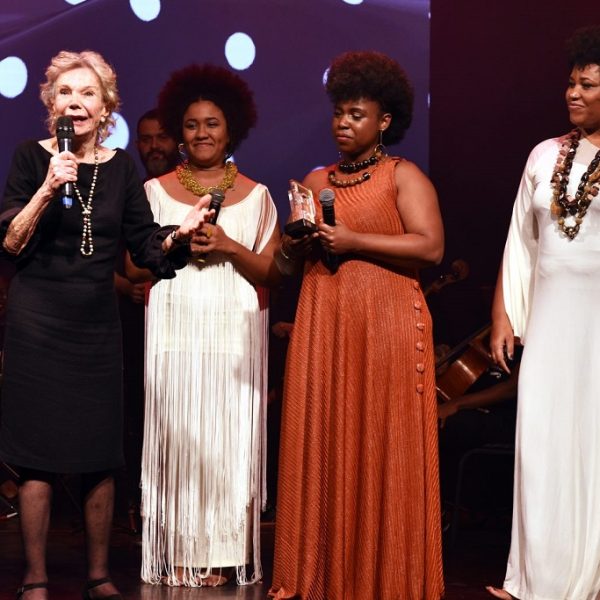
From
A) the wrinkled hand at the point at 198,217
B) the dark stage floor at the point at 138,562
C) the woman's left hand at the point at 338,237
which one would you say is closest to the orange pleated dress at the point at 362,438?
the woman's left hand at the point at 338,237

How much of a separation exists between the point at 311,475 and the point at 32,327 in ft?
3.68

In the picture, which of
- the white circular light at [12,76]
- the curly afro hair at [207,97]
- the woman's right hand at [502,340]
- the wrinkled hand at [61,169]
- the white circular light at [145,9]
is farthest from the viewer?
the white circular light at [145,9]

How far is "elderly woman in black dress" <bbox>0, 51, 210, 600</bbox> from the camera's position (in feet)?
13.8

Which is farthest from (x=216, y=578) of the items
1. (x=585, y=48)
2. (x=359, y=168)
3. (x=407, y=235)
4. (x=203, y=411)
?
(x=585, y=48)

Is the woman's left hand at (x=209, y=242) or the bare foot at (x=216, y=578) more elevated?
the woman's left hand at (x=209, y=242)

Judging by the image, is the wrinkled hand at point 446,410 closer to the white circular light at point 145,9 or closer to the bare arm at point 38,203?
the white circular light at point 145,9

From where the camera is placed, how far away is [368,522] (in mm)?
4371

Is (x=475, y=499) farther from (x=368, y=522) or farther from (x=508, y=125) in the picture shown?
(x=368, y=522)

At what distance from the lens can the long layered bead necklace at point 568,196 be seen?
430 cm

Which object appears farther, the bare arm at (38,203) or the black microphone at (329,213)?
the black microphone at (329,213)

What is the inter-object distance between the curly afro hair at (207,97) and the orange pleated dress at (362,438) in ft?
2.86

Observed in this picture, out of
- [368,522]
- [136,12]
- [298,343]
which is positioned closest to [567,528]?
[368,522]

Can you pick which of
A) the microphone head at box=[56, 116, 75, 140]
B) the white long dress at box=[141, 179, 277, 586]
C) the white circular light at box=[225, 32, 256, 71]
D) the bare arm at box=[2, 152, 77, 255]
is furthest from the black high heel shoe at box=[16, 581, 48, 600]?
the white circular light at box=[225, 32, 256, 71]

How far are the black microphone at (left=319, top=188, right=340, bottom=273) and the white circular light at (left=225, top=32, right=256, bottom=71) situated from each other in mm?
2103
